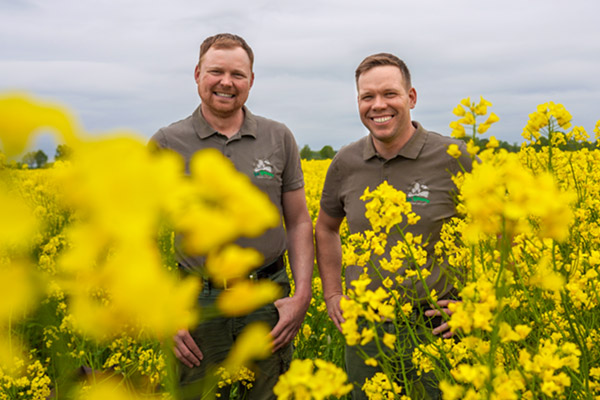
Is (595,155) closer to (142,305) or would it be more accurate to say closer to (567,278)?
(567,278)

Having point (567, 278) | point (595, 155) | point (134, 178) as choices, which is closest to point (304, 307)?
point (567, 278)

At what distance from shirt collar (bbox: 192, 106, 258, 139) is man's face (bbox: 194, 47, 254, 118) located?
0.25 ft

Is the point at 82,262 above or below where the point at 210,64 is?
below

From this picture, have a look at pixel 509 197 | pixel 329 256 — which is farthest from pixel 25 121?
pixel 329 256

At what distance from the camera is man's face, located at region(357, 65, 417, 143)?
2.57 m

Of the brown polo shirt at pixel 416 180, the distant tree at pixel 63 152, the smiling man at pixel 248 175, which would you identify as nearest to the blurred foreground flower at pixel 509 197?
the distant tree at pixel 63 152

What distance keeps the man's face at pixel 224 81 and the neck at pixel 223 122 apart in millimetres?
14

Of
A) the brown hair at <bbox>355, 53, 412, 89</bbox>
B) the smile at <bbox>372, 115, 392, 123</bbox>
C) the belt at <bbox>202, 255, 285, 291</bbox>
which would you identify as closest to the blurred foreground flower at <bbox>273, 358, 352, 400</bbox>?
the belt at <bbox>202, 255, 285, 291</bbox>

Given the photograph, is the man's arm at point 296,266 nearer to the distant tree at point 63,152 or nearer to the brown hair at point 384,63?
the brown hair at point 384,63

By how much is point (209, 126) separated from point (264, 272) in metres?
0.84

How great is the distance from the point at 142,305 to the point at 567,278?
188 centimetres

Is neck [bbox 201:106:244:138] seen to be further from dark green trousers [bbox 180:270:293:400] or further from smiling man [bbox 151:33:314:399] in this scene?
dark green trousers [bbox 180:270:293:400]

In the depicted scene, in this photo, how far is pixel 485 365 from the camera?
1.10 metres

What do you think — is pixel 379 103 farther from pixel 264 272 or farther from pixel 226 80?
pixel 264 272
